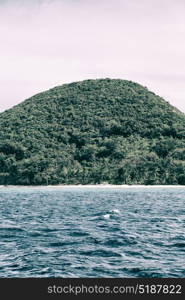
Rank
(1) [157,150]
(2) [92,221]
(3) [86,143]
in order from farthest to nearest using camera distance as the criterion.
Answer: (3) [86,143]
(1) [157,150]
(2) [92,221]

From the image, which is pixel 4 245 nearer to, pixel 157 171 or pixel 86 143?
pixel 157 171

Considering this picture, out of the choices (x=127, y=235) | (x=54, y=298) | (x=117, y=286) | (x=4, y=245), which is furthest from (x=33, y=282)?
(x=127, y=235)

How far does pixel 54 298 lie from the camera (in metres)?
15.9

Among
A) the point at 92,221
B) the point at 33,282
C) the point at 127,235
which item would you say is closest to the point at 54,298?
the point at 33,282

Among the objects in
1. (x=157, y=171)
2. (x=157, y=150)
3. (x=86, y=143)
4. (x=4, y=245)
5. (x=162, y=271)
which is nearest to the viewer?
(x=162, y=271)

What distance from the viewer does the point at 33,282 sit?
58.5ft

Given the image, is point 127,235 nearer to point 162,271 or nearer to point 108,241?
point 108,241

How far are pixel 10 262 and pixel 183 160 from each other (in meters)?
150

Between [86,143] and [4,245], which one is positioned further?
[86,143]

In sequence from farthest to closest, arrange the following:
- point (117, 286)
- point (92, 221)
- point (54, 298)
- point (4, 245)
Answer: point (92, 221) → point (4, 245) → point (117, 286) → point (54, 298)

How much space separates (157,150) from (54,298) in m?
167

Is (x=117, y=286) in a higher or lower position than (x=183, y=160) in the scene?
lower

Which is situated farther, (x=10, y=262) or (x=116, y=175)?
(x=116, y=175)

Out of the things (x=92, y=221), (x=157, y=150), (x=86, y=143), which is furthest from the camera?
(x=86, y=143)
